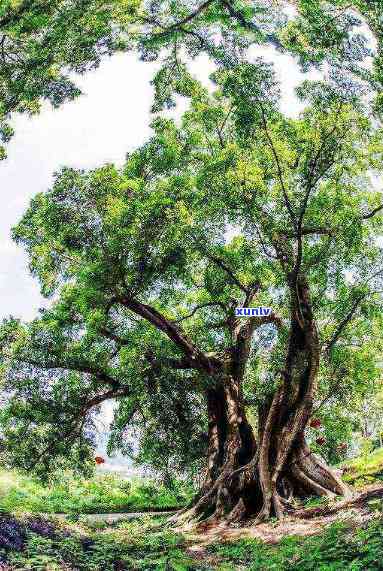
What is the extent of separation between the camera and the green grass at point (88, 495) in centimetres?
1470

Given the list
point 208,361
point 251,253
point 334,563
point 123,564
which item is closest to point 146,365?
point 208,361

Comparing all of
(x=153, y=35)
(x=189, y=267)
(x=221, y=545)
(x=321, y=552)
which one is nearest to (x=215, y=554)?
(x=221, y=545)

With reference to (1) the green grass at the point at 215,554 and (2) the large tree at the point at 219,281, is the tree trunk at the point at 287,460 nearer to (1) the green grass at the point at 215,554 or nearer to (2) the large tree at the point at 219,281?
(2) the large tree at the point at 219,281

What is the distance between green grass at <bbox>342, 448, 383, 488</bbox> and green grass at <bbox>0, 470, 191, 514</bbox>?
17.6 ft

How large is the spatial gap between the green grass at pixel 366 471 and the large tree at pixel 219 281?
180 centimetres

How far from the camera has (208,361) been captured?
12109 mm

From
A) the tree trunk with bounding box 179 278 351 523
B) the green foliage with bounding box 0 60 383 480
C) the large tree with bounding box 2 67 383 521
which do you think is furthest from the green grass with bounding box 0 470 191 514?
the tree trunk with bounding box 179 278 351 523

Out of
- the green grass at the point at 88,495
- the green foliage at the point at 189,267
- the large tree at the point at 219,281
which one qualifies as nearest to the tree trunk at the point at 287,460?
the large tree at the point at 219,281

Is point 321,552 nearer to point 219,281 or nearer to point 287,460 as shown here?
point 287,460

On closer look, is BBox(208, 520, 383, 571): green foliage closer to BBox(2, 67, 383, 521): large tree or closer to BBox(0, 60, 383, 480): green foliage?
BBox(2, 67, 383, 521): large tree

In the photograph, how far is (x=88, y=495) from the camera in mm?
16375

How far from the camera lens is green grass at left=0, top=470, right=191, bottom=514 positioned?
48.2 feet

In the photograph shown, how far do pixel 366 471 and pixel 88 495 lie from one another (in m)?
8.67

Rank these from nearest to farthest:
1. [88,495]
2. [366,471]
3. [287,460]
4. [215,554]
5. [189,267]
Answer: [215,554]
[287,460]
[189,267]
[366,471]
[88,495]
